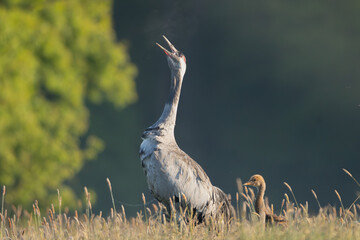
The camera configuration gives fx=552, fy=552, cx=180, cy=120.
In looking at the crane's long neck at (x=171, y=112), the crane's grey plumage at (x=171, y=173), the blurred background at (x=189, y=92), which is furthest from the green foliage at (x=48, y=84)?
the crane's grey plumage at (x=171, y=173)

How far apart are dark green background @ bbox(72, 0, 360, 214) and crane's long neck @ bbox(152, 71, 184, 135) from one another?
19.5 feet

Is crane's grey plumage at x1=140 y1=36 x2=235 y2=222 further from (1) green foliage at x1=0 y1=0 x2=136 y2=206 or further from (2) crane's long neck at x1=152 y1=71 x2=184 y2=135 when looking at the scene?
(1) green foliage at x1=0 y1=0 x2=136 y2=206

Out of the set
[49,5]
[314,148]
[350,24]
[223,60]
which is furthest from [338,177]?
[49,5]

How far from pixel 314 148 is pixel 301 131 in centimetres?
74

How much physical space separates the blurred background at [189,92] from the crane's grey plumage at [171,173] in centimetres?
418

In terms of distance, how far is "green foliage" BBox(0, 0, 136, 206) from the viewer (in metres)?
11.6

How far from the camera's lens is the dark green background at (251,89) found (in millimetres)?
13609

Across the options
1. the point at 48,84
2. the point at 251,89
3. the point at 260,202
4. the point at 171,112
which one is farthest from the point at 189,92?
the point at 260,202

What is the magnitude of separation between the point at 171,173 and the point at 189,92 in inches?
381

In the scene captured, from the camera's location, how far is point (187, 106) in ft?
52.6

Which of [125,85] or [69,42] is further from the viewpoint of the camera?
[125,85]

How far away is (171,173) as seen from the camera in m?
6.25

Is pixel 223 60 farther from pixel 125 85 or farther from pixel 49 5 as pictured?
pixel 49 5

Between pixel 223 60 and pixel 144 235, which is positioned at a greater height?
pixel 223 60
